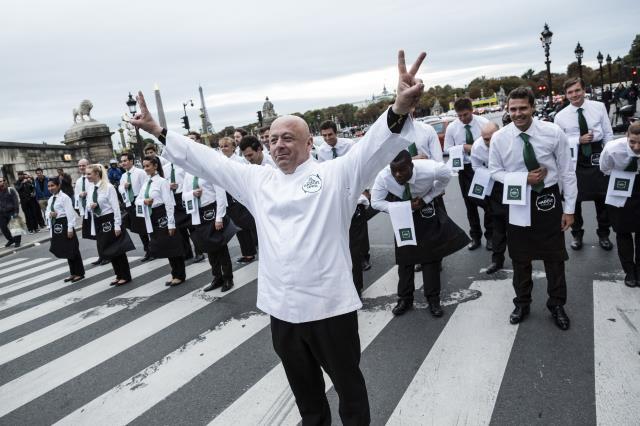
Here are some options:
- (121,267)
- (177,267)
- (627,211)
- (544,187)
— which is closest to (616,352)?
(544,187)

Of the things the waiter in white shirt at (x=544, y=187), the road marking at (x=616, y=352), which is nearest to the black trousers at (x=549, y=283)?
the waiter in white shirt at (x=544, y=187)

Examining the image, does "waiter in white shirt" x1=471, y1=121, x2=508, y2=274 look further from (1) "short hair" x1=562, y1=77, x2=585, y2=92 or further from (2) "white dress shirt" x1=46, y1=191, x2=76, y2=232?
→ (2) "white dress shirt" x1=46, y1=191, x2=76, y2=232

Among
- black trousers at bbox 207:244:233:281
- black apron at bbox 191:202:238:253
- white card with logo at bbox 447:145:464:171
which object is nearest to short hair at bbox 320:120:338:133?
white card with logo at bbox 447:145:464:171

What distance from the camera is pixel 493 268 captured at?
561cm

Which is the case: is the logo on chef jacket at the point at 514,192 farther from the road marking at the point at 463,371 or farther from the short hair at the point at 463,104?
the short hair at the point at 463,104

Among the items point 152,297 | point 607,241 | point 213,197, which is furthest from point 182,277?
point 607,241

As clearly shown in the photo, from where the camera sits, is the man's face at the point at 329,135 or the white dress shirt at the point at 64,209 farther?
the white dress shirt at the point at 64,209

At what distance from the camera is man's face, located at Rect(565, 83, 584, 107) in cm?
570

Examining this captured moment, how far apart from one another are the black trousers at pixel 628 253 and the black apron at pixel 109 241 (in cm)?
692

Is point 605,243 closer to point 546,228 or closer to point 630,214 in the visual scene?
point 630,214

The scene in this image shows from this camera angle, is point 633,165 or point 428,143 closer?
point 633,165

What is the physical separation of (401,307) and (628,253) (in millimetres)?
2534

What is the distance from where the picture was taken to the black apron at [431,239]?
4.49 m

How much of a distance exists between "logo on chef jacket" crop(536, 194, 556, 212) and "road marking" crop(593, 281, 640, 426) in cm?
111
